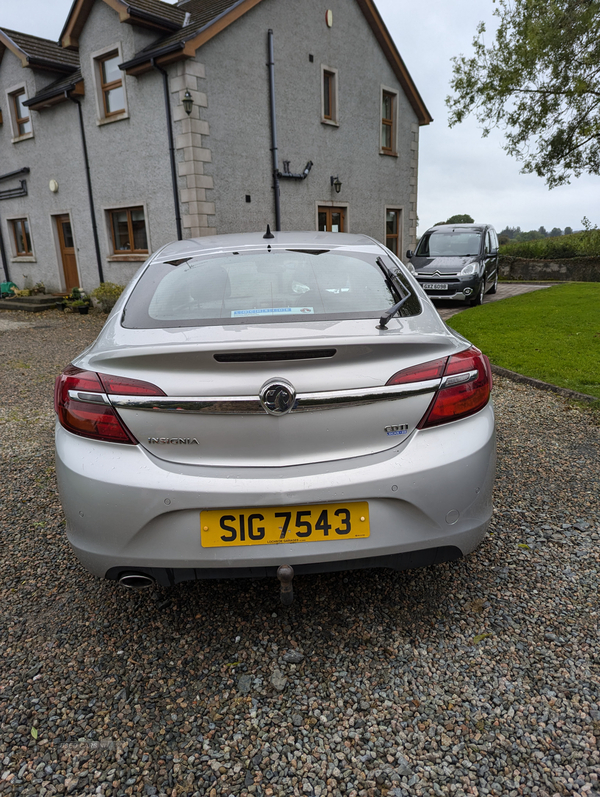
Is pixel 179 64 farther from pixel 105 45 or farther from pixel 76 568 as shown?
pixel 76 568

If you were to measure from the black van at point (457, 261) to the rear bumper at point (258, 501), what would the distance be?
1144 cm

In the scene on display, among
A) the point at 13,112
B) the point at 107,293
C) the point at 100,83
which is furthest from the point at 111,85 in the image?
the point at 13,112

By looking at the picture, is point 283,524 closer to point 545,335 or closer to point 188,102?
point 545,335

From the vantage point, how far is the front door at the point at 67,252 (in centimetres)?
1728

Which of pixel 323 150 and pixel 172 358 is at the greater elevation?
pixel 323 150

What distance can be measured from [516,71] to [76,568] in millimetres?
16468

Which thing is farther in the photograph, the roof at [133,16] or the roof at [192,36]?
the roof at [133,16]

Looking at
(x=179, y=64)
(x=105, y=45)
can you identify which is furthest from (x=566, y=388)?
(x=105, y=45)

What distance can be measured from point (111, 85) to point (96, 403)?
15.1 meters

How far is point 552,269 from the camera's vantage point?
77.5ft

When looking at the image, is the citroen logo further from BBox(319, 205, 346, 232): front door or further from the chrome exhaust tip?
BBox(319, 205, 346, 232): front door

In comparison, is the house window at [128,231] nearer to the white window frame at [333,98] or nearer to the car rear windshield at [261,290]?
the white window frame at [333,98]

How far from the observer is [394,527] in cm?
Answer: 198

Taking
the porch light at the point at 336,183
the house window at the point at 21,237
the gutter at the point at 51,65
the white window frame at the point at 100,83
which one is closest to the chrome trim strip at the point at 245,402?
the white window frame at the point at 100,83
